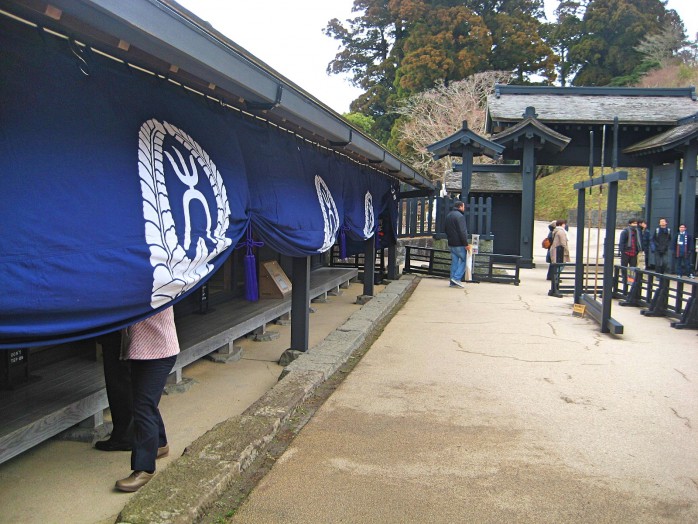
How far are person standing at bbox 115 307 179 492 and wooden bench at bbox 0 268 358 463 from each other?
2.53 ft

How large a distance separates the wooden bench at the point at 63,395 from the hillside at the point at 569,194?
3086 cm

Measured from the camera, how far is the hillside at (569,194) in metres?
33.8

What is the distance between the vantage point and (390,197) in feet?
41.6

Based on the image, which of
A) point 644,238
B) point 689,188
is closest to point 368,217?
point 644,238

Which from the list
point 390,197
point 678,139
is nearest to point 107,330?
point 390,197

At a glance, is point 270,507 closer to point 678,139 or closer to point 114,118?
point 114,118

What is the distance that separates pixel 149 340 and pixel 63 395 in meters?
1.40

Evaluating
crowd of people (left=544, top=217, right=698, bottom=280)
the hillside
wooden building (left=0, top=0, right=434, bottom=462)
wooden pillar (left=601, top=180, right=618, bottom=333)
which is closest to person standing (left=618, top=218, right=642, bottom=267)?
crowd of people (left=544, top=217, right=698, bottom=280)

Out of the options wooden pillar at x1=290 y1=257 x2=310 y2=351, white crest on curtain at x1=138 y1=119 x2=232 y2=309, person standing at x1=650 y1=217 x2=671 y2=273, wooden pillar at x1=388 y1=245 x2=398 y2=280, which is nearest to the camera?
white crest on curtain at x1=138 y1=119 x2=232 y2=309

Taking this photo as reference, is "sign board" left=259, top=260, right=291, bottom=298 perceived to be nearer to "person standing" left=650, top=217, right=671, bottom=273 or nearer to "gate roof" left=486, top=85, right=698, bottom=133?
"gate roof" left=486, top=85, right=698, bottom=133

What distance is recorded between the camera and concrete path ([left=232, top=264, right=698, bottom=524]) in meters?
3.22

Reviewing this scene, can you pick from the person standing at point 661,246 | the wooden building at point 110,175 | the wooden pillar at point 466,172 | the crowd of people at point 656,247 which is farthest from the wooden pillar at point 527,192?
the wooden building at point 110,175

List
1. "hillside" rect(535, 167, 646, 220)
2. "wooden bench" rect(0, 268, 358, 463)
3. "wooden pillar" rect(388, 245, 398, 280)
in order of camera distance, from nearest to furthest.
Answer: "wooden bench" rect(0, 268, 358, 463) < "wooden pillar" rect(388, 245, 398, 280) < "hillside" rect(535, 167, 646, 220)

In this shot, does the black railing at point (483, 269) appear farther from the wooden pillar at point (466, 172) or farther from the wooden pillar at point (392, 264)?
the wooden pillar at point (466, 172)
